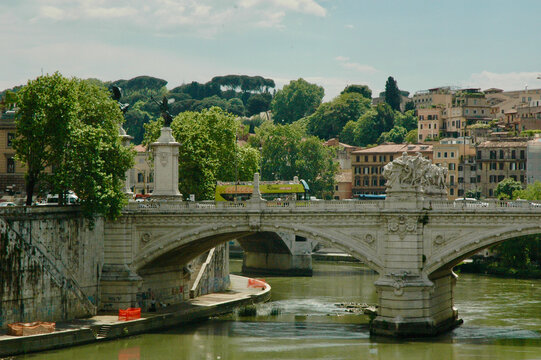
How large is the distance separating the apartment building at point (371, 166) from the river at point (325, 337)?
183 feet

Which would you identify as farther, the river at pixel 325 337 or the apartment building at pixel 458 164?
the apartment building at pixel 458 164

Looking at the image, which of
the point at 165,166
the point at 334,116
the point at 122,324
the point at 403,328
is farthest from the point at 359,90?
the point at 122,324

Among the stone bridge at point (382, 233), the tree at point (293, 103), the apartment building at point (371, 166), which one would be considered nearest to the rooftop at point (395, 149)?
the apartment building at point (371, 166)

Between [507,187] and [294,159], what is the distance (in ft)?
89.0

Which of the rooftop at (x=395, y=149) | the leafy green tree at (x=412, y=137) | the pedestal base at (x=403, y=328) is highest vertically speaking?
the leafy green tree at (x=412, y=137)

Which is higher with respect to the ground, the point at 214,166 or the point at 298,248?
the point at 214,166

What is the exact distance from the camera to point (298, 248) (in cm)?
8100

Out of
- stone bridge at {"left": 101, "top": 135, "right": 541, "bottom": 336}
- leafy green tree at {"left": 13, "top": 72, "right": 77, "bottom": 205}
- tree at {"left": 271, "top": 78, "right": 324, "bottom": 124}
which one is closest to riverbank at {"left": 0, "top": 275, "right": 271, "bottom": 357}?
stone bridge at {"left": 101, "top": 135, "right": 541, "bottom": 336}

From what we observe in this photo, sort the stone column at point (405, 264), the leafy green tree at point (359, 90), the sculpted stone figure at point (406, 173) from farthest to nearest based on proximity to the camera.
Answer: the leafy green tree at point (359, 90) < the sculpted stone figure at point (406, 173) < the stone column at point (405, 264)

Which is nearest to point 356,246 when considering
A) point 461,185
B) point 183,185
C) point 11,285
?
point 11,285

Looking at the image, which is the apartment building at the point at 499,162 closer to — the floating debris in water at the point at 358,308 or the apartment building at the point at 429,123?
the apartment building at the point at 429,123

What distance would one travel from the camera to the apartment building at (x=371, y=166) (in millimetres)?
120188

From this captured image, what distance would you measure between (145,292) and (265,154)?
59.6 m

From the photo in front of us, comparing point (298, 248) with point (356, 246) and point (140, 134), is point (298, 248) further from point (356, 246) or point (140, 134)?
point (140, 134)
